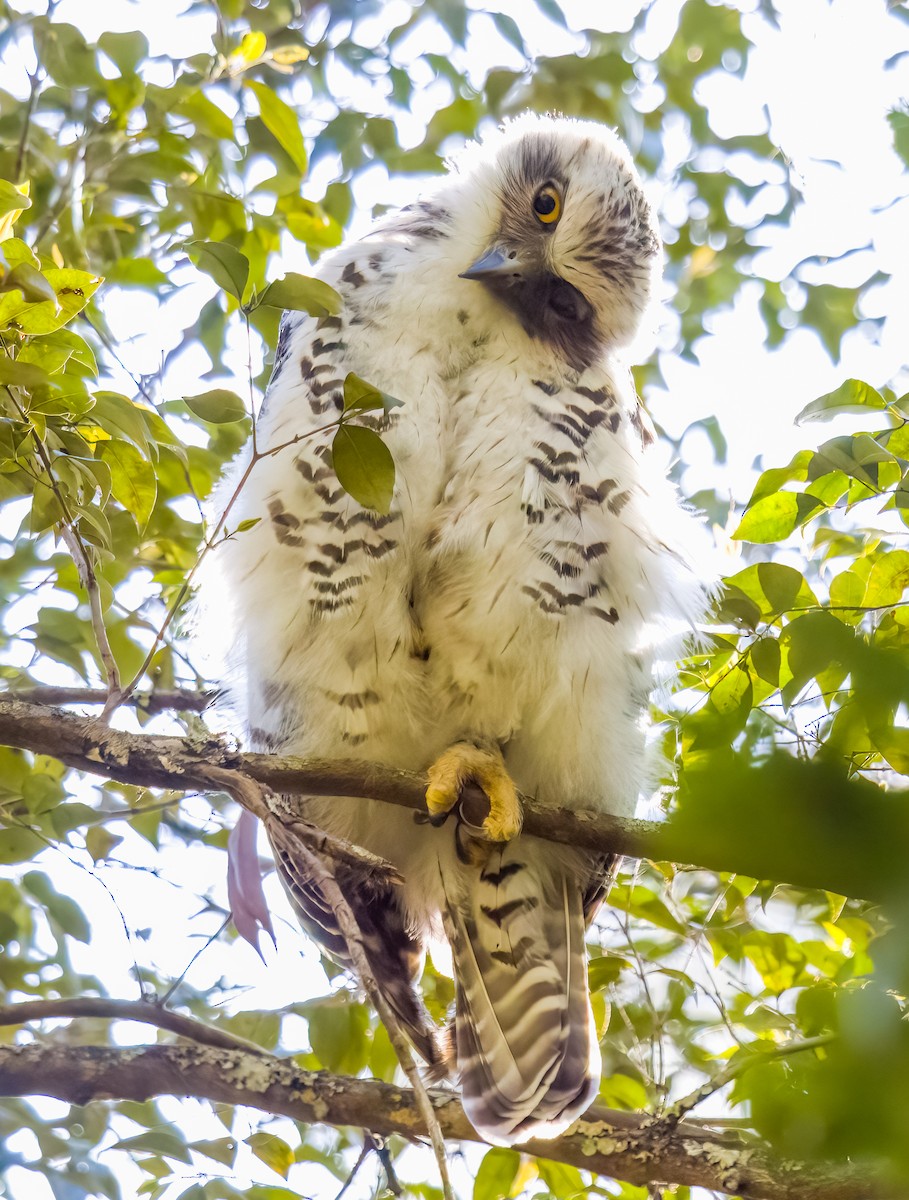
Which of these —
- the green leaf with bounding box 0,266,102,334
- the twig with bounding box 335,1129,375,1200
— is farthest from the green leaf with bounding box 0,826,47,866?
the green leaf with bounding box 0,266,102,334

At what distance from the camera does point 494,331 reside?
2625 millimetres

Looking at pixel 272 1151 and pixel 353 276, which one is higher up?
pixel 353 276

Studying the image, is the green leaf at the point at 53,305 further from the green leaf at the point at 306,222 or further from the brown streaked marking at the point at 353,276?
the green leaf at the point at 306,222

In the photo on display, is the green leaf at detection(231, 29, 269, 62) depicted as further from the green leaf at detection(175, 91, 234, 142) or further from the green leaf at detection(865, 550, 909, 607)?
the green leaf at detection(865, 550, 909, 607)

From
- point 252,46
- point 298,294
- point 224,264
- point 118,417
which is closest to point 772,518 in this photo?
point 298,294

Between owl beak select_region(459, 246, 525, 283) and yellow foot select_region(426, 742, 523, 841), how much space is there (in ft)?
3.44

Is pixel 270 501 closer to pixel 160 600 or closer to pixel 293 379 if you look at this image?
pixel 293 379

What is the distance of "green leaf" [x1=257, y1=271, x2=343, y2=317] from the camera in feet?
5.76

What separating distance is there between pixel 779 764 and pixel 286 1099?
1977 mm

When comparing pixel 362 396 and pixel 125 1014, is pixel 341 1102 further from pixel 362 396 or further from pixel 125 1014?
pixel 362 396

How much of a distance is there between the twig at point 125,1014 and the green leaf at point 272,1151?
0.16 metres

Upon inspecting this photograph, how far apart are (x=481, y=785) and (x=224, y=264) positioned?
113cm

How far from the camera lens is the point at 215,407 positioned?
6.13 feet

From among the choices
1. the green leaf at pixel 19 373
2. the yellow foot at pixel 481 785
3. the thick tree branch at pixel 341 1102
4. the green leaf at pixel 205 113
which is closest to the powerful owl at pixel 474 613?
the yellow foot at pixel 481 785
